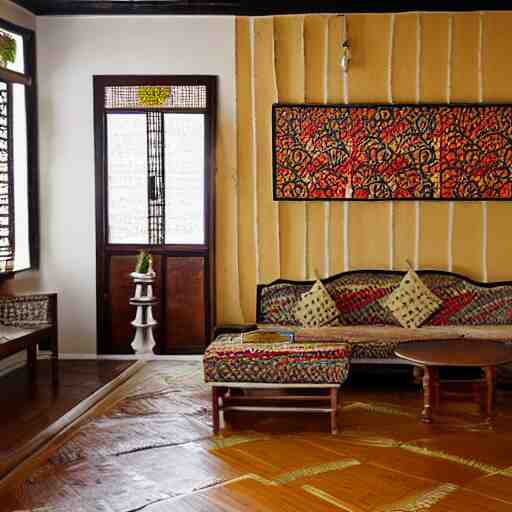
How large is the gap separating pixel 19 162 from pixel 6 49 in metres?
0.98

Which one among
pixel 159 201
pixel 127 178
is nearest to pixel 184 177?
pixel 159 201

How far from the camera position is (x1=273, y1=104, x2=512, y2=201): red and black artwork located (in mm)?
6480

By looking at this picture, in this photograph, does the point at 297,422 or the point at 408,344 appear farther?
the point at 408,344

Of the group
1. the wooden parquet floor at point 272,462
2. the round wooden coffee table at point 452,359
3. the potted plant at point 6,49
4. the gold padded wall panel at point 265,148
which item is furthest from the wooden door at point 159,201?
the round wooden coffee table at point 452,359

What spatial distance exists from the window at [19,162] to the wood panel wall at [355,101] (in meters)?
1.68

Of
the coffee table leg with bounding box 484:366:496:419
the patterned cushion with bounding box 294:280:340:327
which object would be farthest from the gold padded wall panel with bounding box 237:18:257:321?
the coffee table leg with bounding box 484:366:496:419

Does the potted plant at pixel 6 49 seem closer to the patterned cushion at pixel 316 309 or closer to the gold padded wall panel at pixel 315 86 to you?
the gold padded wall panel at pixel 315 86

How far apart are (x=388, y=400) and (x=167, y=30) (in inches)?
144

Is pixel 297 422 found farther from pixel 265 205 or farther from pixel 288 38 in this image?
pixel 288 38

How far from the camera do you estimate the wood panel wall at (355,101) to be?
Answer: 6.48 metres

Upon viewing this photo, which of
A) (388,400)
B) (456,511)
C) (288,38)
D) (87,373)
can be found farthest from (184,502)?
(288,38)

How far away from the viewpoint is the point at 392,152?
6531mm

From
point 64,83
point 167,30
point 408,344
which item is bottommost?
point 408,344

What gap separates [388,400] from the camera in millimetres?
5461
